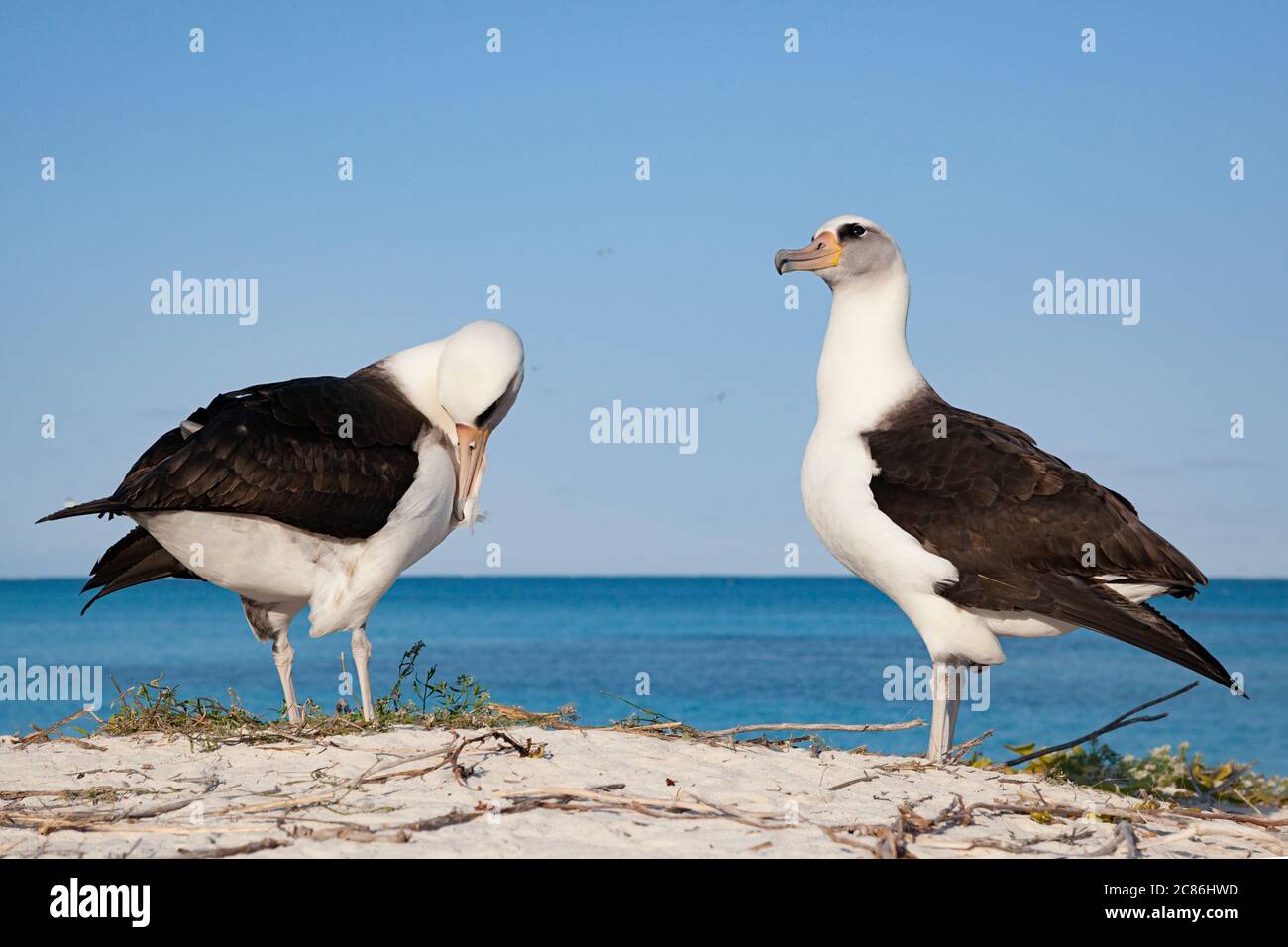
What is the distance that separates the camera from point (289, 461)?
727 centimetres

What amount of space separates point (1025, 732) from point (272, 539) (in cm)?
2801

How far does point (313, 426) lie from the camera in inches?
296

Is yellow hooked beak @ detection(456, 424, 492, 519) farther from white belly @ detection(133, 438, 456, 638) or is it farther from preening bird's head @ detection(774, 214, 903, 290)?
preening bird's head @ detection(774, 214, 903, 290)

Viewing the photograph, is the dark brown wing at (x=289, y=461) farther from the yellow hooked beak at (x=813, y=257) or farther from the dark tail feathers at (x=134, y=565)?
the yellow hooked beak at (x=813, y=257)

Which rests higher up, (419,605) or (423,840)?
(423,840)

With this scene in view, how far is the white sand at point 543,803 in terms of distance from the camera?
4.65m

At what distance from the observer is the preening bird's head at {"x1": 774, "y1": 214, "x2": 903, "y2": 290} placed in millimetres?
8688

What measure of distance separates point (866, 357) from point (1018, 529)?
1.62 metres

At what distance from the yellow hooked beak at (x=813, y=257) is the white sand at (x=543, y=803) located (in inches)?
133
